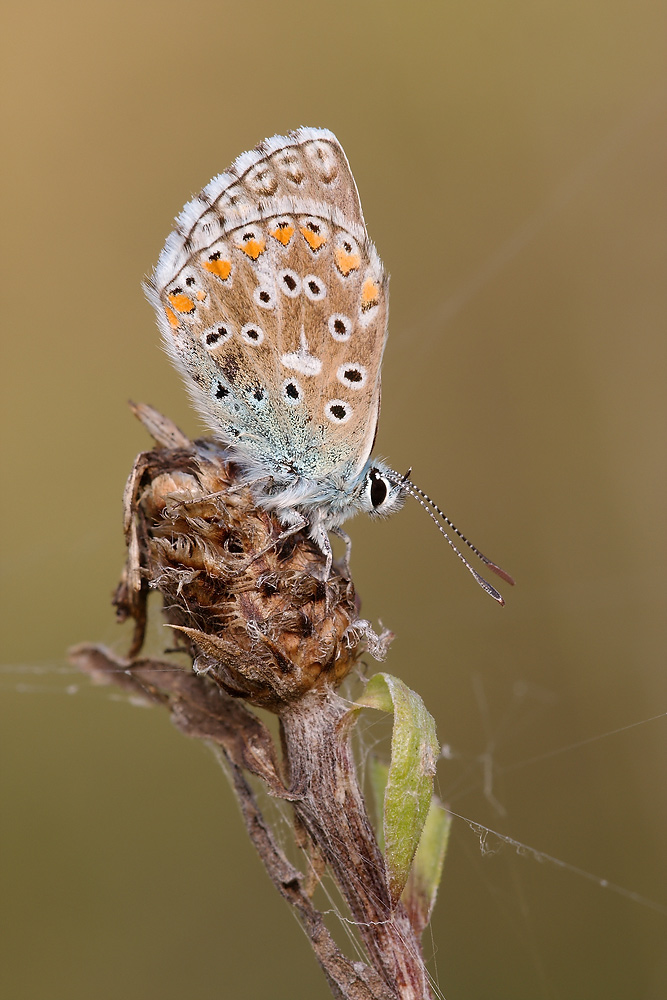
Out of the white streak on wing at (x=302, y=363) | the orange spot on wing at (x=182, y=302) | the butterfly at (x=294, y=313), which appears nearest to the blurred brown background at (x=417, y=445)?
the butterfly at (x=294, y=313)

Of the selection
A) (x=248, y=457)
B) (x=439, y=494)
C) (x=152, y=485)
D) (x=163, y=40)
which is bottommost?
(x=152, y=485)

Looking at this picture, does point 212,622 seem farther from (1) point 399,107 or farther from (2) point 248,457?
(1) point 399,107

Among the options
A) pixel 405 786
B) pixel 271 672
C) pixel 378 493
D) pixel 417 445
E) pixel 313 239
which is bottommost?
pixel 405 786

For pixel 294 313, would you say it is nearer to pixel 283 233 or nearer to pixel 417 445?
pixel 283 233

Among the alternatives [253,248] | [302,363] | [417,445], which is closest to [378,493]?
[302,363]

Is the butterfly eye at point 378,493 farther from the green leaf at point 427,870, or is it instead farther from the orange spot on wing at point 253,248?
the green leaf at point 427,870

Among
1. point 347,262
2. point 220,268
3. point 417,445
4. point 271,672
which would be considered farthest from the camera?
point 417,445

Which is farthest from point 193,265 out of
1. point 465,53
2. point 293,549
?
point 465,53
